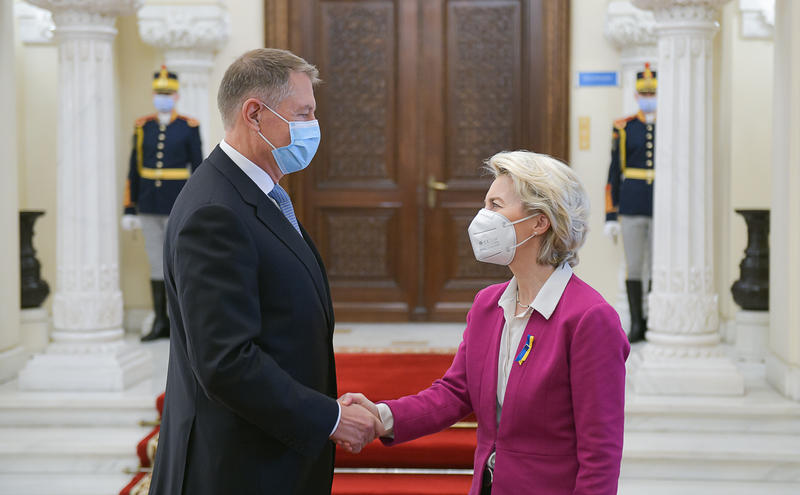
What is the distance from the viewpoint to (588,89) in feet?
22.5

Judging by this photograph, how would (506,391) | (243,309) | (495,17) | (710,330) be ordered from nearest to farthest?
(243,309) < (506,391) < (710,330) < (495,17)

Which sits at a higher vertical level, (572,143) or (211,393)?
(572,143)

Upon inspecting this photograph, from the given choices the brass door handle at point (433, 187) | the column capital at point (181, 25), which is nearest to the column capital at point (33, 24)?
the column capital at point (181, 25)

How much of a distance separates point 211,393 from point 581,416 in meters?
0.78

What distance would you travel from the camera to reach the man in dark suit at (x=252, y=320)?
6.34 feet

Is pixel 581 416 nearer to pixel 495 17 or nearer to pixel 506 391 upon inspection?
pixel 506 391

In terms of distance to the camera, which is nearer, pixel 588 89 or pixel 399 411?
pixel 399 411

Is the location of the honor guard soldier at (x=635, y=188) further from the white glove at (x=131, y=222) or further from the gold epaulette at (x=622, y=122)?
the white glove at (x=131, y=222)

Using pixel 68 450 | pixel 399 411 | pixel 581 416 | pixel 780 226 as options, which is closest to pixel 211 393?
pixel 399 411

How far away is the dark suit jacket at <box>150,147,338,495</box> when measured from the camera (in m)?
1.93

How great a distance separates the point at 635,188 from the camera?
6.21 metres

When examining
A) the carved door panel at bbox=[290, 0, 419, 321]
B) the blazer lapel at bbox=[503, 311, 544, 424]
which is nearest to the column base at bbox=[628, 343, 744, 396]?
the carved door panel at bbox=[290, 0, 419, 321]

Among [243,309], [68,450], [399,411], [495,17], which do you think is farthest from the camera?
[495,17]

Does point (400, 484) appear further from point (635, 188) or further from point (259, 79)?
point (635, 188)
